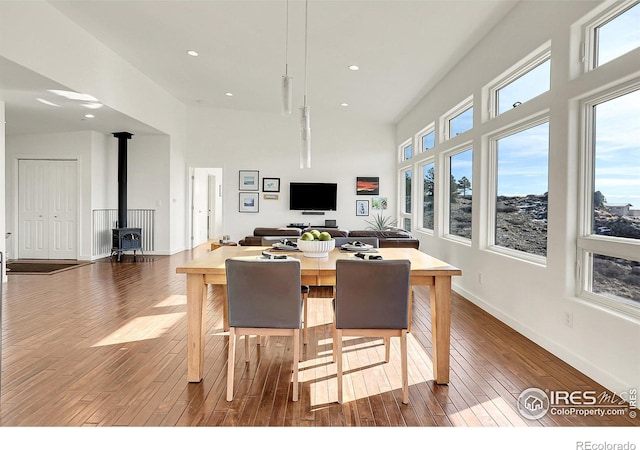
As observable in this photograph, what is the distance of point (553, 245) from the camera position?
10.2 feet

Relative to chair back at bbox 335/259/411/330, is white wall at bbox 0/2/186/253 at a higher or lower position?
higher

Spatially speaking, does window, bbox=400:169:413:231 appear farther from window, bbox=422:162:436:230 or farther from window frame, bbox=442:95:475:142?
window frame, bbox=442:95:475:142

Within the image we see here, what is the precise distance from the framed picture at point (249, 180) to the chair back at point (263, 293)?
23.8ft

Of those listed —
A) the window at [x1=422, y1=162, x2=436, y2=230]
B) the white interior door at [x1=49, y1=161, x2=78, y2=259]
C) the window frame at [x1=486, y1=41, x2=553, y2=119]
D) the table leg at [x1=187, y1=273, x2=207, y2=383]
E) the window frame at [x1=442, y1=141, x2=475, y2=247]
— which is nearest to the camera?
the table leg at [x1=187, y1=273, x2=207, y2=383]

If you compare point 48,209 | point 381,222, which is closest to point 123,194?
point 48,209

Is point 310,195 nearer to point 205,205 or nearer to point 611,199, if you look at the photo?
point 205,205

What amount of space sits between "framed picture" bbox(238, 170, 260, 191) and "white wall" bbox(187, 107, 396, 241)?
0.10 meters

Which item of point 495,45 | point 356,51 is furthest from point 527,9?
point 356,51

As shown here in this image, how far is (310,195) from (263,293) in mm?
7140

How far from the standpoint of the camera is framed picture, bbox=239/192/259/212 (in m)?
9.41

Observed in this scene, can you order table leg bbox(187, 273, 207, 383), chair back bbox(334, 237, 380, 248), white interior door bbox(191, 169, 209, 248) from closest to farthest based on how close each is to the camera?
table leg bbox(187, 273, 207, 383)
chair back bbox(334, 237, 380, 248)
white interior door bbox(191, 169, 209, 248)

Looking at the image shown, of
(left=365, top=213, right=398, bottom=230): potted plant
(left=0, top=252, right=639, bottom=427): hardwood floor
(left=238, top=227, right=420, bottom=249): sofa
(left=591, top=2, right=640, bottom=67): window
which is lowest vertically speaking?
(left=0, top=252, right=639, bottom=427): hardwood floor

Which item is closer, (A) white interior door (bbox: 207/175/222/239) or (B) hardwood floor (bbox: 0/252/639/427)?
(B) hardwood floor (bbox: 0/252/639/427)

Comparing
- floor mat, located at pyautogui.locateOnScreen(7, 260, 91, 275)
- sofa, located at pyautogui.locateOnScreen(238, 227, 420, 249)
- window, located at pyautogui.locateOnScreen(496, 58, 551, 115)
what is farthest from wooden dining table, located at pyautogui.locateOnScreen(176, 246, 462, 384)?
floor mat, located at pyautogui.locateOnScreen(7, 260, 91, 275)
